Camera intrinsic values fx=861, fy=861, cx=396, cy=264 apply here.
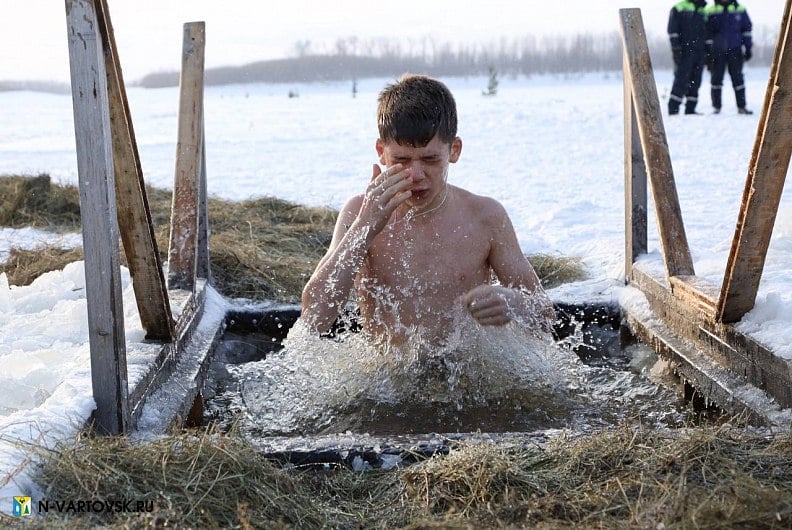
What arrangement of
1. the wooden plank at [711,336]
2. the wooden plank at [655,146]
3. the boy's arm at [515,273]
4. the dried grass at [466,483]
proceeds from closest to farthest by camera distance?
the dried grass at [466,483] < the wooden plank at [711,336] < the boy's arm at [515,273] < the wooden plank at [655,146]

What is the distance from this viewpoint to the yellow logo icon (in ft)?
6.41

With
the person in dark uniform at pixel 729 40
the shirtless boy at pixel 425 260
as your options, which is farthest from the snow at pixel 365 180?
the shirtless boy at pixel 425 260

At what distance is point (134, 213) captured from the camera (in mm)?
3041

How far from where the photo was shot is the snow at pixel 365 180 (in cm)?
299

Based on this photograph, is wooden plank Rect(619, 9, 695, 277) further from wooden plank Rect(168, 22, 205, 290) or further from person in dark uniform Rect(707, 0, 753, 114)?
person in dark uniform Rect(707, 0, 753, 114)

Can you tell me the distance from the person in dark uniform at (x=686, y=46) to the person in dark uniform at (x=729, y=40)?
0.64 ft

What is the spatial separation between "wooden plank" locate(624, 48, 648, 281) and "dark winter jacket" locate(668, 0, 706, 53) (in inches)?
377

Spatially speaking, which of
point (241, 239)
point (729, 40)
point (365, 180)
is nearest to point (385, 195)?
point (241, 239)

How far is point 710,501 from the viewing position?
1874mm

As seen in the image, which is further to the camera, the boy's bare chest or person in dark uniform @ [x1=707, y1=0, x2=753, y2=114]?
person in dark uniform @ [x1=707, y1=0, x2=753, y2=114]

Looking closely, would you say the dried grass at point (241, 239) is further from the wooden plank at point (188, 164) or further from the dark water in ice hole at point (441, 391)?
the dark water in ice hole at point (441, 391)

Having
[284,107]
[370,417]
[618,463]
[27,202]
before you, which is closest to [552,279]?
[370,417]

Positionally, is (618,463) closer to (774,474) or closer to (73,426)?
(774,474)

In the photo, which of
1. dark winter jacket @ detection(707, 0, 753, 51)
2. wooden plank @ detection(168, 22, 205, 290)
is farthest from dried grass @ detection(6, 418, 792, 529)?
dark winter jacket @ detection(707, 0, 753, 51)
